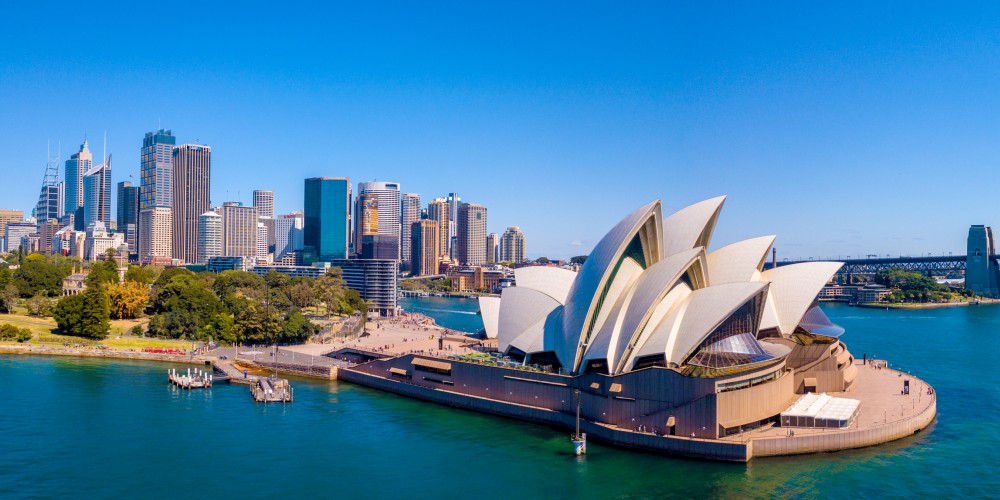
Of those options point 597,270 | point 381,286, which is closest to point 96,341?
point 597,270

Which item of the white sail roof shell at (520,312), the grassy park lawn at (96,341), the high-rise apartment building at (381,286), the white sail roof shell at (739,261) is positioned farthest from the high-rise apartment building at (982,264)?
the grassy park lawn at (96,341)

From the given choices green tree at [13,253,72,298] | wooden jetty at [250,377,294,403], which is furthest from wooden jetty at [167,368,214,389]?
green tree at [13,253,72,298]

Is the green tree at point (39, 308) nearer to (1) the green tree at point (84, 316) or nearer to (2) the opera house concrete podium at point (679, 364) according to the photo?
(1) the green tree at point (84, 316)

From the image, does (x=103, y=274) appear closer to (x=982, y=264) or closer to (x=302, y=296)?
(x=302, y=296)

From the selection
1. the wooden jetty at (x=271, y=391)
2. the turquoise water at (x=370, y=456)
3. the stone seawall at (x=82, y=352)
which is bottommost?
the turquoise water at (x=370, y=456)

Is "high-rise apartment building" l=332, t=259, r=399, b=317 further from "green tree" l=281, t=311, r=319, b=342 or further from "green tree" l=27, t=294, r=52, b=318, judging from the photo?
"green tree" l=27, t=294, r=52, b=318

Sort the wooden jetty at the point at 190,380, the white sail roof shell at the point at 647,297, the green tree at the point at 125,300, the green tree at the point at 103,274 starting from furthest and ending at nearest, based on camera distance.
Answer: the green tree at the point at 103,274
the green tree at the point at 125,300
the wooden jetty at the point at 190,380
the white sail roof shell at the point at 647,297

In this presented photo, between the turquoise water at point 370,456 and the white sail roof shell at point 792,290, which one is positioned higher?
the white sail roof shell at point 792,290
